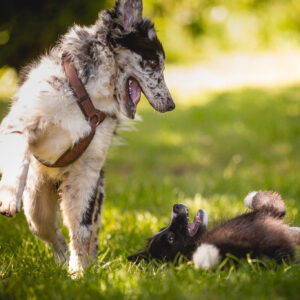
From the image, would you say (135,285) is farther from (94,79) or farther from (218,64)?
(218,64)

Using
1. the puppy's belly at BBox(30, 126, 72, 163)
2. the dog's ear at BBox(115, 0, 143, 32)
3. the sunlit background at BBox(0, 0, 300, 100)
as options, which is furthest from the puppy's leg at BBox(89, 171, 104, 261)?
the sunlit background at BBox(0, 0, 300, 100)

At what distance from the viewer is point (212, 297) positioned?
201 cm

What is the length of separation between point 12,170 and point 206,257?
4.26 ft

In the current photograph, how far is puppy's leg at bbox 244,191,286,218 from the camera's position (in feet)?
10.3

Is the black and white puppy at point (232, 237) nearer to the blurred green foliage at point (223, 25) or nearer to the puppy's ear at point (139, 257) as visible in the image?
the puppy's ear at point (139, 257)

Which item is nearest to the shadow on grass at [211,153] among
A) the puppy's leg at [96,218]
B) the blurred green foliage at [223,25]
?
the puppy's leg at [96,218]

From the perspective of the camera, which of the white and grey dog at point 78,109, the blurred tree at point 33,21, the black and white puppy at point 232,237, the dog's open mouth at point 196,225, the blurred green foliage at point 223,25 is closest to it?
the black and white puppy at point 232,237

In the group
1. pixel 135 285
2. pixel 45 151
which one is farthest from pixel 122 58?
pixel 135 285

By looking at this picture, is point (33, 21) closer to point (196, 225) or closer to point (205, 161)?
point (196, 225)

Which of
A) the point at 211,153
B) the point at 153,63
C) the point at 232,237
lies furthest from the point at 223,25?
the point at 232,237

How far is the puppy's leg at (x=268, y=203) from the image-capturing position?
123 inches

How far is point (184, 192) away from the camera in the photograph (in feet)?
16.7

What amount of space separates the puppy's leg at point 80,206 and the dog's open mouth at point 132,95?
50 centimetres

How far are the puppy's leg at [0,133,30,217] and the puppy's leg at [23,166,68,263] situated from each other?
433 mm
